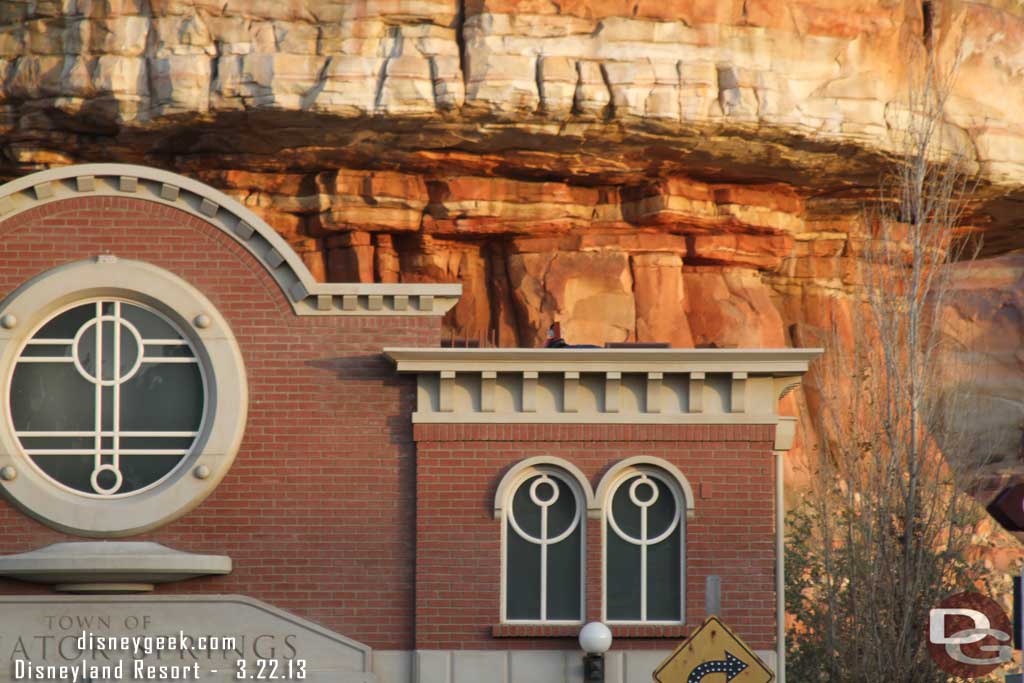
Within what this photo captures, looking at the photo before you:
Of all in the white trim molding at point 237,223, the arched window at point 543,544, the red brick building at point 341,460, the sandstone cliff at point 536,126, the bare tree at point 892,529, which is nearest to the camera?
the red brick building at point 341,460

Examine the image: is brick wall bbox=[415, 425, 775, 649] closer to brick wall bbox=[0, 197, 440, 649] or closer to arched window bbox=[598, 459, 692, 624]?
arched window bbox=[598, 459, 692, 624]

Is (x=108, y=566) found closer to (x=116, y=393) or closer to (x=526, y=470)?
(x=116, y=393)

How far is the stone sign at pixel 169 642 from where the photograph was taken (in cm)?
2006

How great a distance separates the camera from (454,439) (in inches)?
815

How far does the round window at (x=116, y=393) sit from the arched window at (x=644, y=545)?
4722mm

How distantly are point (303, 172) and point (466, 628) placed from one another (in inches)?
821

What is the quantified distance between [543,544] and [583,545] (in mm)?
500

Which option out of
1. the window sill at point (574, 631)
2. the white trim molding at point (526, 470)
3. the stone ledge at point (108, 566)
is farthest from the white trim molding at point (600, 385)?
the stone ledge at point (108, 566)

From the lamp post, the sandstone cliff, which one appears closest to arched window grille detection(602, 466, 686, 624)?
the lamp post

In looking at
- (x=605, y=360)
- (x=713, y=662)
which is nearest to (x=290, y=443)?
(x=605, y=360)

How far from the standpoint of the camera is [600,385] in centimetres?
2089

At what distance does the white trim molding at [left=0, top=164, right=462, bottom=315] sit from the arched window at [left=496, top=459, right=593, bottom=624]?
8.19ft

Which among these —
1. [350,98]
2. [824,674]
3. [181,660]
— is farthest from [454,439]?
[350,98]
